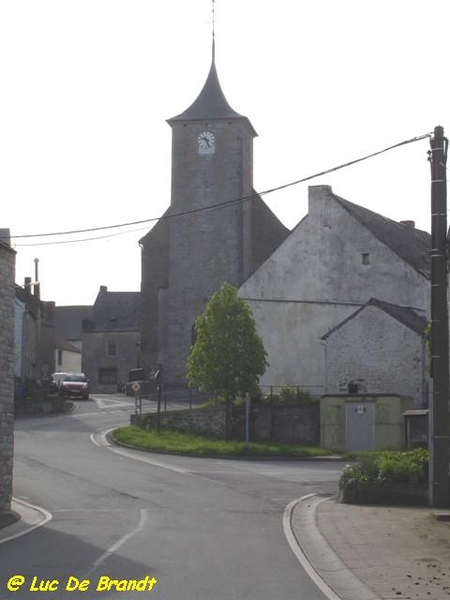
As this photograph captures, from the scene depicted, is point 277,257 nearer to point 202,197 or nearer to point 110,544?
point 202,197

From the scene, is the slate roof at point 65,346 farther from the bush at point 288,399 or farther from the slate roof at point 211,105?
the bush at point 288,399

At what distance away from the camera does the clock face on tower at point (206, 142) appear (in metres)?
63.9

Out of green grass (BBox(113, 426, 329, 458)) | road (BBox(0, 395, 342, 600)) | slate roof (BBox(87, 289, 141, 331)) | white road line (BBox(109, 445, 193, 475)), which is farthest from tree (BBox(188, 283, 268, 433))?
slate roof (BBox(87, 289, 141, 331))

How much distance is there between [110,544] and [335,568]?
11.3 feet

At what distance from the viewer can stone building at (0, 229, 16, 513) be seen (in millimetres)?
20141

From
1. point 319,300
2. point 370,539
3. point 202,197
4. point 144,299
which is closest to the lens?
point 370,539

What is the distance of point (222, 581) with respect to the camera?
1190 cm

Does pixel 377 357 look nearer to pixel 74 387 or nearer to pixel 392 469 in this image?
pixel 392 469

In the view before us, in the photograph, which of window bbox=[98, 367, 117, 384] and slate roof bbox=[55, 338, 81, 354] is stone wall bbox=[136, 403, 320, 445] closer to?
window bbox=[98, 367, 117, 384]

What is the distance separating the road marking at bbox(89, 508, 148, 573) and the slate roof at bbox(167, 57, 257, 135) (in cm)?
4631

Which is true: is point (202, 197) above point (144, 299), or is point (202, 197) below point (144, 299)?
above

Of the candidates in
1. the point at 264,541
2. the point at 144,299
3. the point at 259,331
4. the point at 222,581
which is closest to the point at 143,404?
the point at 259,331

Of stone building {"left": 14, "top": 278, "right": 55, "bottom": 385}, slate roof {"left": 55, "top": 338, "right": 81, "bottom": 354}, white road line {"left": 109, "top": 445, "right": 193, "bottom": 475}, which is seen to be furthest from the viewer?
slate roof {"left": 55, "top": 338, "right": 81, "bottom": 354}

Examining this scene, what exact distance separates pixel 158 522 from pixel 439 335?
6.39 meters
